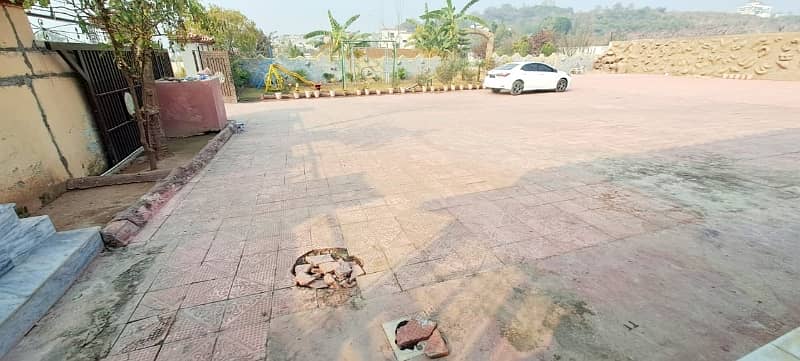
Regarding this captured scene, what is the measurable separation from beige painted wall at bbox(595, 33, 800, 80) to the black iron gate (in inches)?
963

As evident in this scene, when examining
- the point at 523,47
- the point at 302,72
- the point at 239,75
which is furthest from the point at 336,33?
the point at 523,47

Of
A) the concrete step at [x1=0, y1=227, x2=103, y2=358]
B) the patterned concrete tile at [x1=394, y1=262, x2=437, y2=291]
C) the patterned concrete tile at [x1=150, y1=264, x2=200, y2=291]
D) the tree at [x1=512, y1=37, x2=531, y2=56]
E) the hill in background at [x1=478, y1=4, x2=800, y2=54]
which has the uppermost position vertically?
the hill in background at [x1=478, y1=4, x2=800, y2=54]

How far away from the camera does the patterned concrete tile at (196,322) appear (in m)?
2.13

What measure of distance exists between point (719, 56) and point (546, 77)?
36.9ft

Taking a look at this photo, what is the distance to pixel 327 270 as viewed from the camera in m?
2.65

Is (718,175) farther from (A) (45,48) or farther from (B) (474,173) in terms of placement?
(A) (45,48)

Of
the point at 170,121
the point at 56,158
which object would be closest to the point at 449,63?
the point at 170,121

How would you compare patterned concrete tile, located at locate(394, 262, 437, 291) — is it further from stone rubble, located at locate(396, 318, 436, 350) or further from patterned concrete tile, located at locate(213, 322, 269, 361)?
patterned concrete tile, located at locate(213, 322, 269, 361)

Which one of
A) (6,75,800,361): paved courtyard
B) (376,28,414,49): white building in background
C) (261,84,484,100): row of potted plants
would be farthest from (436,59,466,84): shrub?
(6,75,800,361): paved courtyard

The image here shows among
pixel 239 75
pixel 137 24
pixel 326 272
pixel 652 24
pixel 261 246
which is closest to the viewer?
pixel 326 272

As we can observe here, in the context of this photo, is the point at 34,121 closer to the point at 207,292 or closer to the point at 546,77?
the point at 207,292

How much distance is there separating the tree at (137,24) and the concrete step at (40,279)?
127 inches

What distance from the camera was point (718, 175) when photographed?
14.9 feet

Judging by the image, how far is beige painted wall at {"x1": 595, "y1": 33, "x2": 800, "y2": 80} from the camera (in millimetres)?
15211
